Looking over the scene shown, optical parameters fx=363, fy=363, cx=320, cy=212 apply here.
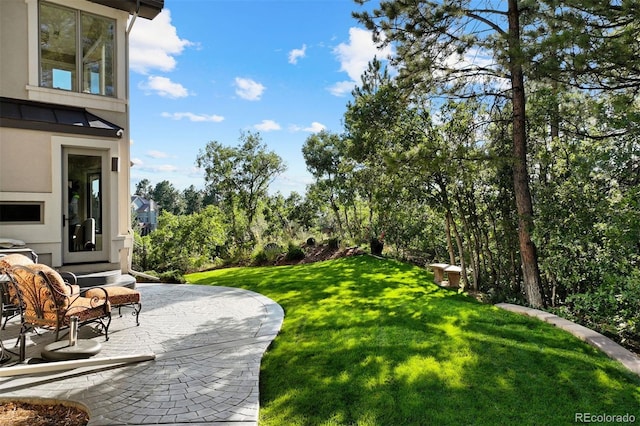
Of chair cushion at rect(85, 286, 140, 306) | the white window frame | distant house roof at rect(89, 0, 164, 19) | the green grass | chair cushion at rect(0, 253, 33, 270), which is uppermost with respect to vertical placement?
distant house roof at rect(89, 0, 164, 19)

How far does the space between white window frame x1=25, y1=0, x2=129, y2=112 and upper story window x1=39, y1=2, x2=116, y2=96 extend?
0.08 metres

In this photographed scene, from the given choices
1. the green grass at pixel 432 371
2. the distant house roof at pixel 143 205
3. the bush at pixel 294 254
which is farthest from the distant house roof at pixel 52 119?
the distant house roof at pixel 143 205

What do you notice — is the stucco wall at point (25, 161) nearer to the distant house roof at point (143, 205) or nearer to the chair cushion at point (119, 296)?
the chair cushion at point (119, 296)

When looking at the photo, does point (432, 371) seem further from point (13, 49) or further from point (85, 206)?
point (13, 49)

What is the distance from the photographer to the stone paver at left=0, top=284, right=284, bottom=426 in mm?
3141

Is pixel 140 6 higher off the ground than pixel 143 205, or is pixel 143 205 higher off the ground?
pixel 140 6

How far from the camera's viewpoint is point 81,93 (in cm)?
695

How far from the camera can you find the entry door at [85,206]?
21.5ft

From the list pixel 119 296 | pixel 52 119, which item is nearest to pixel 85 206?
pixel 52 119

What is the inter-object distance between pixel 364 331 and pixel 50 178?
19.4ft

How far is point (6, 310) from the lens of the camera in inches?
194

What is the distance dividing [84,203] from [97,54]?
3009 mm

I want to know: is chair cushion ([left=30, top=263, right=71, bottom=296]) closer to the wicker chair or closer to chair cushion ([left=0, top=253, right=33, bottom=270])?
the wicker chair

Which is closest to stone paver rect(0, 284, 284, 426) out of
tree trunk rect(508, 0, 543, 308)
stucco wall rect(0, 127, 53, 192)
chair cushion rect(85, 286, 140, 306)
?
chair cushion rect(85, 286, 140, 306)
